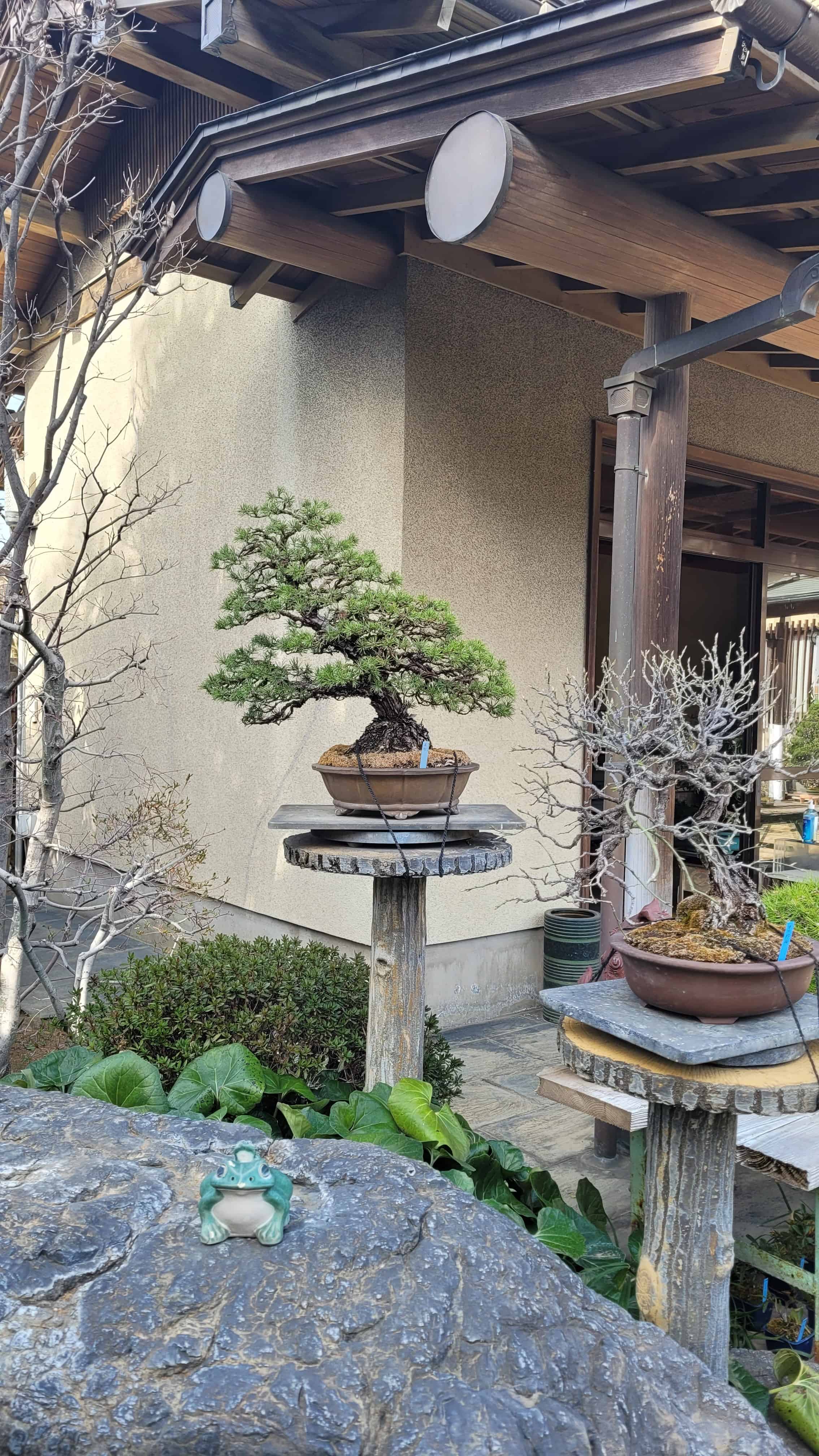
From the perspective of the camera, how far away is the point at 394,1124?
8.03 ft

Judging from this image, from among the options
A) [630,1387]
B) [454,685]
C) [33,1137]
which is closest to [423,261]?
[454,685]

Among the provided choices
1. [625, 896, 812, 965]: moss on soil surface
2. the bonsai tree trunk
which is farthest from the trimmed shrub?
[625, 896, 812, 965]: moss on soil surface

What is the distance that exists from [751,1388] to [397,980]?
3.87 ft

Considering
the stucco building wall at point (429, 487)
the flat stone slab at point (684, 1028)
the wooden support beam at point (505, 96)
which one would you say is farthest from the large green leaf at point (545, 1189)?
the wooden support beam at point (505, 96)

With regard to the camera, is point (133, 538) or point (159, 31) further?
point (133, 538)

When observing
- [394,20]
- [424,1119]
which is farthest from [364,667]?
[394,20]

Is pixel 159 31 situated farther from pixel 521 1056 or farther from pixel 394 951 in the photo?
pixel 521 1056

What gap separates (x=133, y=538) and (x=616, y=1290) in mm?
5800

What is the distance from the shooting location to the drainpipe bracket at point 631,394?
3.46 m

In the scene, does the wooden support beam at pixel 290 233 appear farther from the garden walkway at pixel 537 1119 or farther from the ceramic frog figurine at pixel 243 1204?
the ceramic frog figurine at pixel 243 1204

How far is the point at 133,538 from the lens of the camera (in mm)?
6816

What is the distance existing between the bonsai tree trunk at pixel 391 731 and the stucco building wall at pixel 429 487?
152 centimetres

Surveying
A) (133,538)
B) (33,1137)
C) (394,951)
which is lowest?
(33,1137)

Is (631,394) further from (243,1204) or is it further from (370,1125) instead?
(243,1204)
